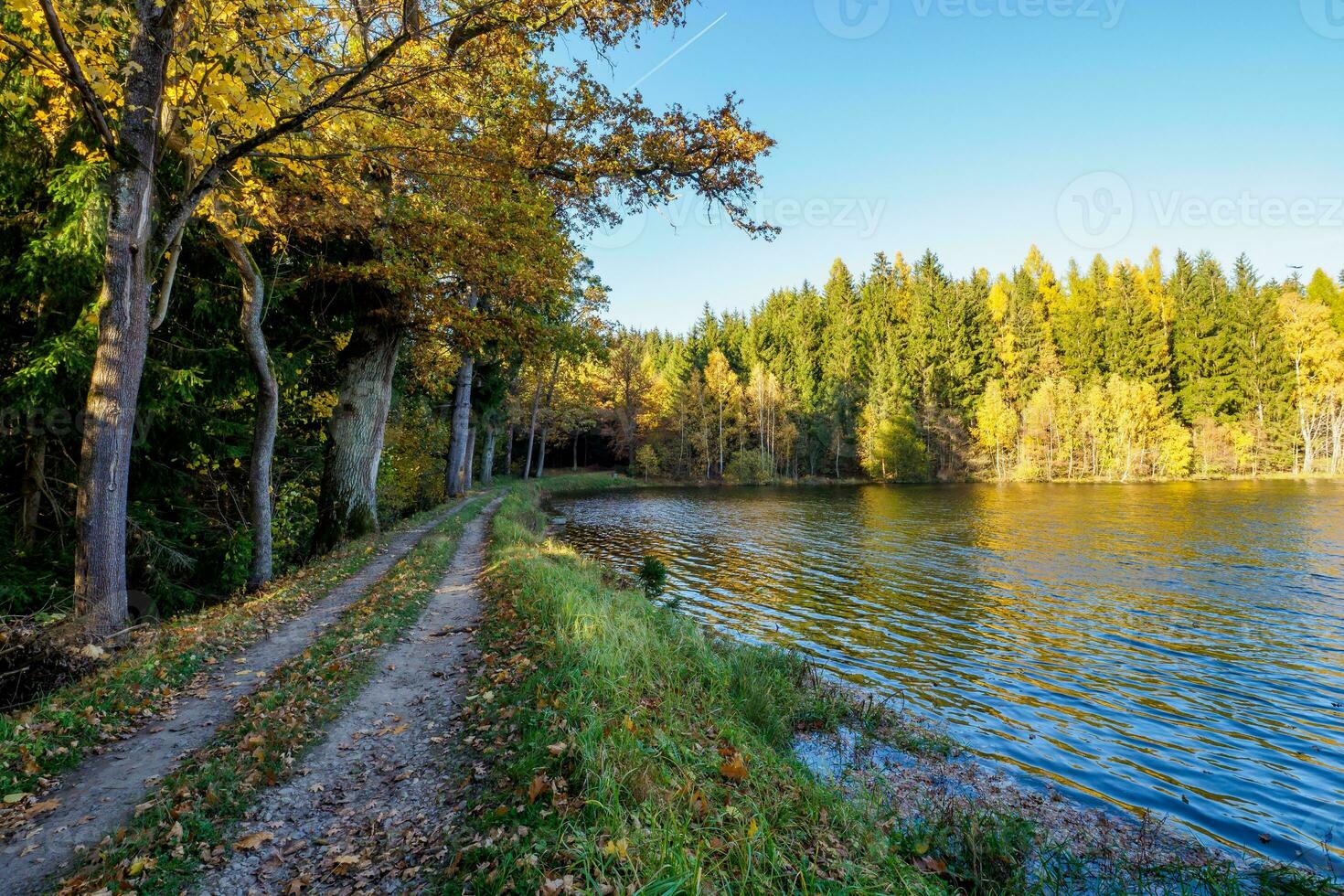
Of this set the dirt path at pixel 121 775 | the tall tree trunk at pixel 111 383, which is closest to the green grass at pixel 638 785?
the dirt path at pixel 121 775

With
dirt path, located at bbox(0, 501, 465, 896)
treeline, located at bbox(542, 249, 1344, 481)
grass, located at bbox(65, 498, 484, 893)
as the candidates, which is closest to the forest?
dirt path, located at bbox(0, 501, 465, 896)

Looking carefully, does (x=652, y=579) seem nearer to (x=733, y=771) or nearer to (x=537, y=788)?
(x=733, y=771)

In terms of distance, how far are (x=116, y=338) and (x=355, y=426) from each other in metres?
6.38

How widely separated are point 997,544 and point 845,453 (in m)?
40.4

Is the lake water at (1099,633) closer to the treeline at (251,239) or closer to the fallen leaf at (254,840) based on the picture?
the fallen leaf at (254,840)

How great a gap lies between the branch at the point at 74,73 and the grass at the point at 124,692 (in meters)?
5.47

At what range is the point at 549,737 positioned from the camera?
166 inches

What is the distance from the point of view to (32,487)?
28.1 ft

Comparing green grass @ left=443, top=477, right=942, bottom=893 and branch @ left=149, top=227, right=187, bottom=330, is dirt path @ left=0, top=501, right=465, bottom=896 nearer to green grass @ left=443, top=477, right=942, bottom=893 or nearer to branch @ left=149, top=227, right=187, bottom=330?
green grass @ left=443, top=477, right=942, bottom=893

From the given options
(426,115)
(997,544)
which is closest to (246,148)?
(426,115)

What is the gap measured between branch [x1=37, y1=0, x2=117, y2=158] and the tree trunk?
14873 millimetres

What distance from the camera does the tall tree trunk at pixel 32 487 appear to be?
8.44 metres

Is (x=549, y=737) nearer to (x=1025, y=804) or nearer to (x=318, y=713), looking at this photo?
(x=318, y=713)

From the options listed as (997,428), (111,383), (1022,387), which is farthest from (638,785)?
(1022,387)
